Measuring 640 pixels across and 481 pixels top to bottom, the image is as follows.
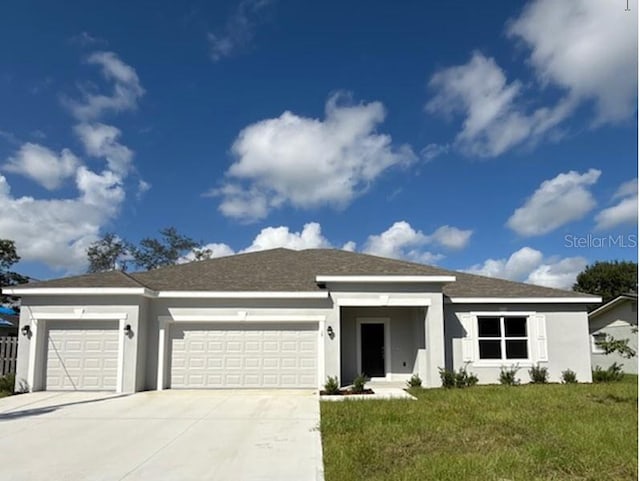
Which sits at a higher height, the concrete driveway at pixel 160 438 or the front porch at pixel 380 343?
the front porch at pixel 380 343

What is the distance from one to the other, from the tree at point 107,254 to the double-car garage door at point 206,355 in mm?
38637

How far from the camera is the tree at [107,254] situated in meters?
51.7

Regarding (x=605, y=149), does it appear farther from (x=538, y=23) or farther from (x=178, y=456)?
(x=178, y=456)

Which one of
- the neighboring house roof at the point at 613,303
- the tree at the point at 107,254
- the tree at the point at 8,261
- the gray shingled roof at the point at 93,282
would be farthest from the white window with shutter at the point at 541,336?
the tree at the point at 107,254

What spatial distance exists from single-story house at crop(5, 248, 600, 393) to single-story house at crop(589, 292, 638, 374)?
8844 millimetres

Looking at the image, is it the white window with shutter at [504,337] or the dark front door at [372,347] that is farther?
the dark front door at [372,347]

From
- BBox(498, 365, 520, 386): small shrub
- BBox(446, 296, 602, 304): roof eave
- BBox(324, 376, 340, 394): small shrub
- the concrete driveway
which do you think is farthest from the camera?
BBox(446, 296, 602, 304): roof eave

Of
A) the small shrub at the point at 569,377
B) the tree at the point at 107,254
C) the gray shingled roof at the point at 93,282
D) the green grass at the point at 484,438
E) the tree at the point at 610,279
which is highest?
the tree at the point at 107,254

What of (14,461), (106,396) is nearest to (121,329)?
(106,396)

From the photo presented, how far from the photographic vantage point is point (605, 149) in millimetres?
16625

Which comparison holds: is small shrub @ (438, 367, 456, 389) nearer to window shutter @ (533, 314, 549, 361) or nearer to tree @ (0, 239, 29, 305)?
window shutter @ (533, 314, 549, 361)

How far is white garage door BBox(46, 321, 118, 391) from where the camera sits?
15.1 meters

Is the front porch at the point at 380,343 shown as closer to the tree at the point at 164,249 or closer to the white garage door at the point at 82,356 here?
the white garage door at the point at 82,356

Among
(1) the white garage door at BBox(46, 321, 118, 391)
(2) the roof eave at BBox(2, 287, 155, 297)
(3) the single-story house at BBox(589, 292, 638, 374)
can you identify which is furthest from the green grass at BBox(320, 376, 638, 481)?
A: (3) the single-story house at BBox(589, 292, 638, 374)
